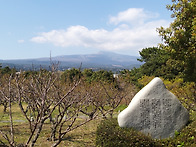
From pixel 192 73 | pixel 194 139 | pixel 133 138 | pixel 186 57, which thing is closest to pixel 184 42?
pixel 186 57

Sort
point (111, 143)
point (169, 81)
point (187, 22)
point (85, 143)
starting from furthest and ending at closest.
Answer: point (169, 81), point (187, 22), point (85, 143), point (111, 143)

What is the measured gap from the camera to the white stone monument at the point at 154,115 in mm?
8406

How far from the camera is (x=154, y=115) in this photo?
8.41m

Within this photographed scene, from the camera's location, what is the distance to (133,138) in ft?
25.0

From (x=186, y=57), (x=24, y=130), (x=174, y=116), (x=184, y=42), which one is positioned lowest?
(x=24, y=130)

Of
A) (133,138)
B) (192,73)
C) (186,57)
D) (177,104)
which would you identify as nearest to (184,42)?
(186,57)

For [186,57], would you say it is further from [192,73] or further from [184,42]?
[192,73]

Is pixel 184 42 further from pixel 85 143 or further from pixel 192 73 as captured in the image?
pixel 85 143

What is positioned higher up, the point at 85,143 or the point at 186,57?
the point at 186,57

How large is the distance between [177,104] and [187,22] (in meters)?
7.98

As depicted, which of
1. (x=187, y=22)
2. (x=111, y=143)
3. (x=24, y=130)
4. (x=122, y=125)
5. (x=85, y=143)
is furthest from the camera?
(x=187, y=22)

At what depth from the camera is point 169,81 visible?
26547mm

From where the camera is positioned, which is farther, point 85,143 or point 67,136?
point 67,136

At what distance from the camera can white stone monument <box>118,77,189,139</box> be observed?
841 cm
